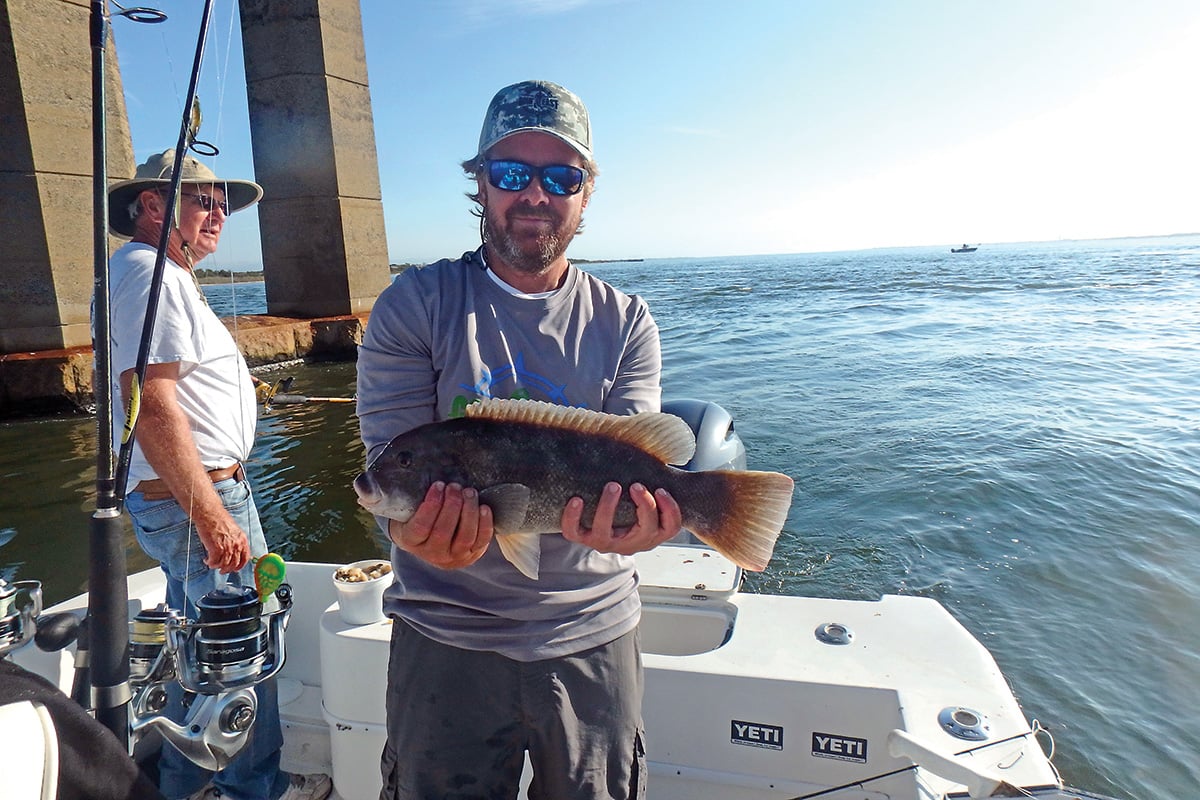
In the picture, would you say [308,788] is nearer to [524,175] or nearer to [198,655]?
[198,655]

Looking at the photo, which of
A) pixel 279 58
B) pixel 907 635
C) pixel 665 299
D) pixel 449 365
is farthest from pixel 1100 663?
pixel 665 299

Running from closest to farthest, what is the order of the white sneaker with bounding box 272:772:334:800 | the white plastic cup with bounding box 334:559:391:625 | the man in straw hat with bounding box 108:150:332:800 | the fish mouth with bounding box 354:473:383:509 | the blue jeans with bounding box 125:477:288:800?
the fish mouth with bounding box 354:473:383:509 → the man in straw hat with bounding box 108:150:332:800 → the blue jeans with bounding box 125:477:288:800 → the white plastic cup with bounding box 334:559:391:625 → the white sneaker with bounding box 272:772:334:800

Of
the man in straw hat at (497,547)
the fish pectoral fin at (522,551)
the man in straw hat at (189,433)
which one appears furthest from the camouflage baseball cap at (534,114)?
the man in straw hat at (189,433)

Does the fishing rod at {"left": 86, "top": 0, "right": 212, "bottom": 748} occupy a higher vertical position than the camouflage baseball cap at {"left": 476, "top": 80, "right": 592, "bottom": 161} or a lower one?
lower

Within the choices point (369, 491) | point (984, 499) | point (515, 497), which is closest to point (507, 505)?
point (515, 497)

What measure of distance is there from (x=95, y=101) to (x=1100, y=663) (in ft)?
27.8

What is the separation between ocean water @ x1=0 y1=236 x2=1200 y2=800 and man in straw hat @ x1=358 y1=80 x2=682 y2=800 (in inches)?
70.4

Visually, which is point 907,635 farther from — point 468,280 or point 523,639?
point 468,280

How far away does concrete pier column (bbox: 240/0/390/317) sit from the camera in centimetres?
2000

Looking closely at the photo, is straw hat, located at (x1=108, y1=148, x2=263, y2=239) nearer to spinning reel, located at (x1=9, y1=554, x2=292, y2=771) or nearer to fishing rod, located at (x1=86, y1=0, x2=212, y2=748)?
fishing rod, located at (x1=86, y1=0, x2=212, y2=748)

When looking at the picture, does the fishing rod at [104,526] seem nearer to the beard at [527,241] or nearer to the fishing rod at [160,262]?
the fishing rod at [160,262]

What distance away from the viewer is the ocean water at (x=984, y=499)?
250 inches

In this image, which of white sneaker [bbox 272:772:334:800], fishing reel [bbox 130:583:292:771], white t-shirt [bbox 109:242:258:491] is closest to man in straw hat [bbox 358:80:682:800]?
fishing reel [bbox 130:583:292:771]

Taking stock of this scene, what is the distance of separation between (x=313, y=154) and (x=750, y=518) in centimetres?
2169
